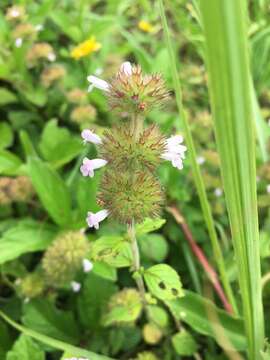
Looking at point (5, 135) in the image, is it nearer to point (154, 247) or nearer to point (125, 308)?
point (154, 247)

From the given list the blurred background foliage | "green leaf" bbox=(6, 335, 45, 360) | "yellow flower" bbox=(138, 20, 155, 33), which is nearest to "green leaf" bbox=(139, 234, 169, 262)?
the blurred background foliage

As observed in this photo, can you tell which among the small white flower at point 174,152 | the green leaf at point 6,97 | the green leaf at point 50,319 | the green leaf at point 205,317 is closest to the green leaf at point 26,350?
the green leaf at point 50,319

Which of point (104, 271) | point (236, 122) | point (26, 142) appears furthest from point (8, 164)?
point (236, 122)

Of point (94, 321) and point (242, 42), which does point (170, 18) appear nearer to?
point (94, 321)

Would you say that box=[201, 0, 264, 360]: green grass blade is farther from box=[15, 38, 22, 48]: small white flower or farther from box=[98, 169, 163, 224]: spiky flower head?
box=[15, 38, 22, 48]: small white flower

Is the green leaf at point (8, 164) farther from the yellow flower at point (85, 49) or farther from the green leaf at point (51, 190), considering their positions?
the yellow flower at point (85, 49)

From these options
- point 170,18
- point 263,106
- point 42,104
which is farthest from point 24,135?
point 170,18
